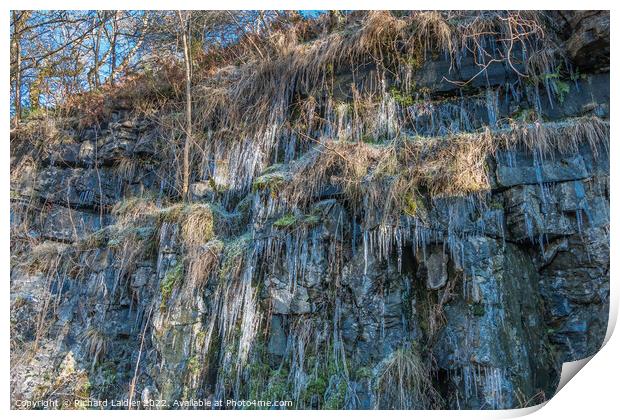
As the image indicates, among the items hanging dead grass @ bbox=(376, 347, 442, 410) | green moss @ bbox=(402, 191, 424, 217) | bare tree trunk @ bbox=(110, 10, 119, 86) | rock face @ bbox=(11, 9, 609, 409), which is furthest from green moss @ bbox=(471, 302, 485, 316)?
bare tree trunk @ bbox=(110, 10, 119, 86)

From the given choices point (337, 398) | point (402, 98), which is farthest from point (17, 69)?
point (337, 398)

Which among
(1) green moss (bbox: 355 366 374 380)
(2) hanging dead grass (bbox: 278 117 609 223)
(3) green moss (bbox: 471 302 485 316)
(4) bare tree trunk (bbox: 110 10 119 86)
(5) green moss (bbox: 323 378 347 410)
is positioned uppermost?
(4) bare tree trunk (bbox: 110 10 119 86)

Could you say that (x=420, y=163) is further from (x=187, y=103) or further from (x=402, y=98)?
(x=187, y=103)

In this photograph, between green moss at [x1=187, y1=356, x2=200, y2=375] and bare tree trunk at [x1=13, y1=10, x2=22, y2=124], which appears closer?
green moss at [x1=187, y1=356, x2=200, y2=375]

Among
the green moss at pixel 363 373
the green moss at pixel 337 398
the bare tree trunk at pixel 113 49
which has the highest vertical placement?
the bare tree trunk at pixel 113 49

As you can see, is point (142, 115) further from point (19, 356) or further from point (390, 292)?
point (390, 292)

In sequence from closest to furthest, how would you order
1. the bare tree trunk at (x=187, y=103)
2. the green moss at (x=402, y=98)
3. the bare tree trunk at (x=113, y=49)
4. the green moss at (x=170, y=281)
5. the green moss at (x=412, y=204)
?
the green moss at (x=412, y=204) < the green moss at (x=170, y=281) < the green moss at (x=402, y=98) < the bare tree trunk at (x=187, y=103) < the bare tree trunk at (x=113, y=49)

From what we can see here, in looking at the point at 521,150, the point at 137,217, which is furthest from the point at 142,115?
the point at 521,150

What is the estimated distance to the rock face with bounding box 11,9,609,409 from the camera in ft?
11.2

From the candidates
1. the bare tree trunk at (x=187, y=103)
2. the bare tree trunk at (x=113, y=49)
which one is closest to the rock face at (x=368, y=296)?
the bare tree trunk at (x=187, y=103)

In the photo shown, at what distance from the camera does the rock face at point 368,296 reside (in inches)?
134

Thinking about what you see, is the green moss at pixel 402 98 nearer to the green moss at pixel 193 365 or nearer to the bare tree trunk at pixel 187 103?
the bare tree trunk at pixel 187 103

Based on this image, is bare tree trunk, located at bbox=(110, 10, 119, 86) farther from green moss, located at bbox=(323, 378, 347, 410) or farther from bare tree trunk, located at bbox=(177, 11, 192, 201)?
green moss, located at bbox=(323, 378, 347, 410)

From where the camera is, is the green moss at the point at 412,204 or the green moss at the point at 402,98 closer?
the green moss at the point at 412,204
